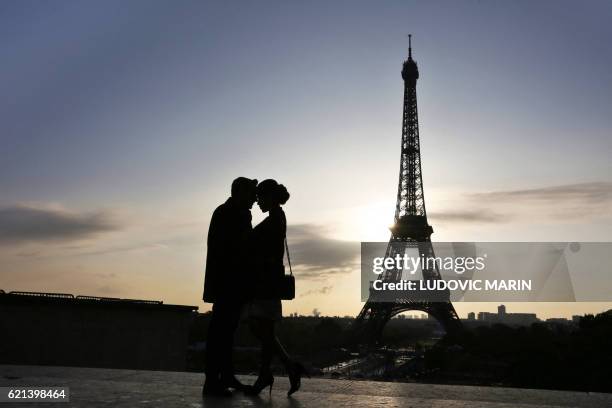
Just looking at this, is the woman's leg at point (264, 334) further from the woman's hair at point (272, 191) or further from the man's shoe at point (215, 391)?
the woman's hair at point (272, 191)

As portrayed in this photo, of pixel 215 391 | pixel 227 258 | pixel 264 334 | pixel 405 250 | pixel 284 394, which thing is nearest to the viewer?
pixel 215 391

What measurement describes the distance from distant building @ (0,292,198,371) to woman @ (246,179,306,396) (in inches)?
451

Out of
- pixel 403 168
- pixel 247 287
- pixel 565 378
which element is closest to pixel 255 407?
pixel 247 287

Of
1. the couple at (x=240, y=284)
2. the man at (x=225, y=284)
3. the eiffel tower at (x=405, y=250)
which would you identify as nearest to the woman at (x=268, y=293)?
the couple at (x=240, y=284)

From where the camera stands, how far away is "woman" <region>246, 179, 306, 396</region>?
4.40m

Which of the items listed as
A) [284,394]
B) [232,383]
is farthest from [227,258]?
[284,394]

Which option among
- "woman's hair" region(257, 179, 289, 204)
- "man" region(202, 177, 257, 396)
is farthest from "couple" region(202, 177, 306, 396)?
"woman's hair" region(257, 179, 289, 204)

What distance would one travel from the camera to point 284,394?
4.61 metres

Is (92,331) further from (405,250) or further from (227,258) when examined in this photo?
(405,250)

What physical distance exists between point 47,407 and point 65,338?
40.7 ft

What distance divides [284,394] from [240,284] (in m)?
1.04

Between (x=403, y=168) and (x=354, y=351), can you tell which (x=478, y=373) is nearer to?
(x=354, y=351)

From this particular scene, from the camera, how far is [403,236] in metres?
51.4

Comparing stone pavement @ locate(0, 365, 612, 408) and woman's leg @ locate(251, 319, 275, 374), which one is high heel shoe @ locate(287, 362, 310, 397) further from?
woman's leg @ locate(251, 319, 275, 374)
